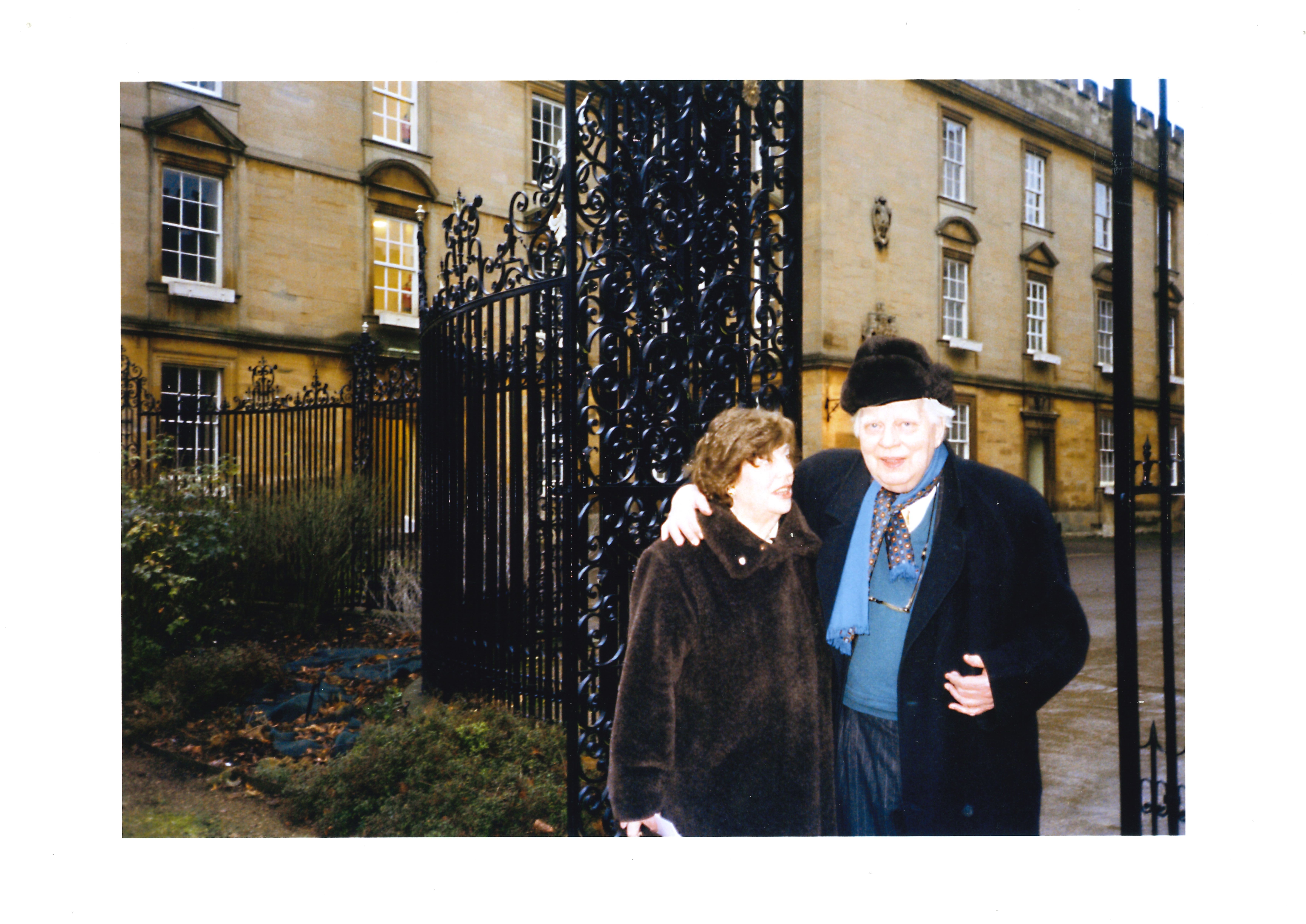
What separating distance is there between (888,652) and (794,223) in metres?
1.99

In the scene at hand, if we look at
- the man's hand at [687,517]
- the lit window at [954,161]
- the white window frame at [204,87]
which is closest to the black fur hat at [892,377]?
the man's hand at [687,517]

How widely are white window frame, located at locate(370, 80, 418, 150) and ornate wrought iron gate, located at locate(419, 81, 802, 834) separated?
7471 mm

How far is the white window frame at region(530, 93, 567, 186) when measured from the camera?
1047cm

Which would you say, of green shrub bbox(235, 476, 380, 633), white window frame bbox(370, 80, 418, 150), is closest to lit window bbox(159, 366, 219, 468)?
green shrub bbox(235, 476, 380, 633)

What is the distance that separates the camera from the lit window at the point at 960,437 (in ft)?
9.77

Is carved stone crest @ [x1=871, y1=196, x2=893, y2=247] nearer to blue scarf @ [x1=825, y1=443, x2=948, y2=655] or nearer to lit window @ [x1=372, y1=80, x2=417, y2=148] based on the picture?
lit window @ [x1=372, y1=80, x2=417, y2=148]

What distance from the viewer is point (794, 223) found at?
383 cm

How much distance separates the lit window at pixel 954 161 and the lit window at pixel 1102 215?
142cm

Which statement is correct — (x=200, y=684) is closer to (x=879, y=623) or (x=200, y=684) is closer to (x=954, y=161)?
(x=879, y=623)

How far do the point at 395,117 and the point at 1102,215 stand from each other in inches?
349

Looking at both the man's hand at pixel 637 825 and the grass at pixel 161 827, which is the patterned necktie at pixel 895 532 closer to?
the man's hand at pixel 637 825

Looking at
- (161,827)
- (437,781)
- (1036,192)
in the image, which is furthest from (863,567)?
(1036,192)
